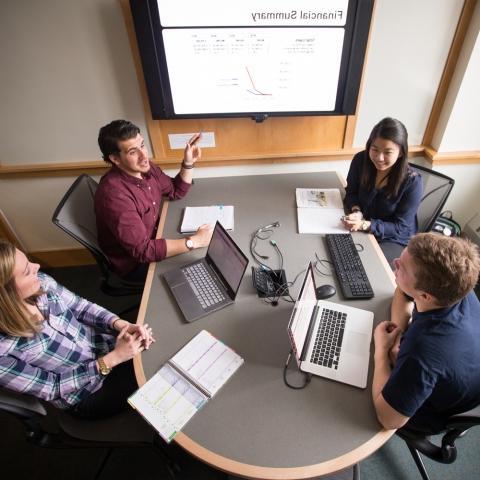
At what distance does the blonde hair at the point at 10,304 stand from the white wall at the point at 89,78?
4.40 feet

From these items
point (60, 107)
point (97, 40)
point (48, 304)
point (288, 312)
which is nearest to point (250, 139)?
point (97, 40)

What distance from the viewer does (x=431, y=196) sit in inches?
69.8

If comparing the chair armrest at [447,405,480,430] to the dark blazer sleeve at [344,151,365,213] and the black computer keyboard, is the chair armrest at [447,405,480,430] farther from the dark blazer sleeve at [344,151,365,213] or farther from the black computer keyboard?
the dark blazer sleeve at [344,151,365,213]

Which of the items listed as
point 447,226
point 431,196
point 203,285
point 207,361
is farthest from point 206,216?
point 447,226

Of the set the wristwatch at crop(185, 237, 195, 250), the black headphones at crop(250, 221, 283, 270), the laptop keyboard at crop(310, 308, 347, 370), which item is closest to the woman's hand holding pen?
the black headphones at crop(250, 221, 283, 270)

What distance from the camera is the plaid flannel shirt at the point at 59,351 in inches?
39.1

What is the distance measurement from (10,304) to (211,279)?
71cm

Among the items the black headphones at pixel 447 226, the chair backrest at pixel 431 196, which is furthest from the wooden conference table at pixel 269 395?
the black headphones at pixel 447 226

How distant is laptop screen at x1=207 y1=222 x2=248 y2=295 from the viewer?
4.08 ft

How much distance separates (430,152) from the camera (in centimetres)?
223

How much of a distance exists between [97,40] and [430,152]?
222cm

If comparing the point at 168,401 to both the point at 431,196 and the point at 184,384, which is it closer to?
the point at 184,384

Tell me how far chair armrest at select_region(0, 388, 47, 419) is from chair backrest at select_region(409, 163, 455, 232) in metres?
1.96

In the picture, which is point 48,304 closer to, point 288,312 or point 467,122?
point 288,312
